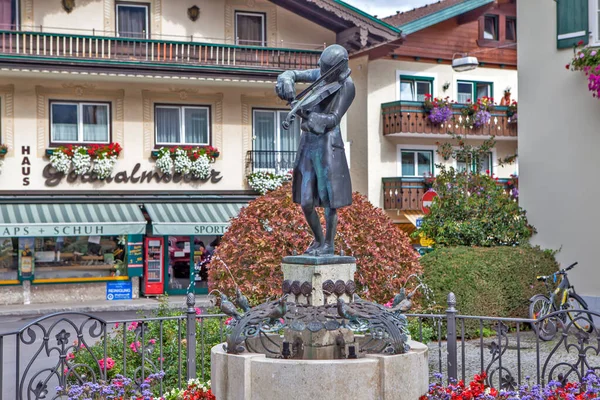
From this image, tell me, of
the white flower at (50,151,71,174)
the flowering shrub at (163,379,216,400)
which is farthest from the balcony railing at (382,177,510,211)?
the flowering shrub at (163,379,216,400)

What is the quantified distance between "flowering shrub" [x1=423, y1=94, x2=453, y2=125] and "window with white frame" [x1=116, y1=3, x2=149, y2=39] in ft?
31.5

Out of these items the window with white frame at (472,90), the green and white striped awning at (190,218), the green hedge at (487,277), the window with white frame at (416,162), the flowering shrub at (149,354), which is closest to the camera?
the flowering shrub at (149,354)

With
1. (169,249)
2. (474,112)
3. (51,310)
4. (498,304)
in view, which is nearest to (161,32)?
(169,249)

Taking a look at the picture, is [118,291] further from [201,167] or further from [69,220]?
[201,167]

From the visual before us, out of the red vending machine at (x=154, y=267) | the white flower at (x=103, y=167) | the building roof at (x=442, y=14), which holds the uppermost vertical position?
the building roof at (x=442, y=14)

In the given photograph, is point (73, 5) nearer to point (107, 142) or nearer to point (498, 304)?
point (107, 142)

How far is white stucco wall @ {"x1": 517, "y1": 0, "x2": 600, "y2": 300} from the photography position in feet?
54.1

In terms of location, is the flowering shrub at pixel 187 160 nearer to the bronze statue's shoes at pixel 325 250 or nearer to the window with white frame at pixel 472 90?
the window with white frame at pixel 472 90

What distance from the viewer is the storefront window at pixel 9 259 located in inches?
934

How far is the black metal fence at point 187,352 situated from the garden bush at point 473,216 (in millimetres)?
1972

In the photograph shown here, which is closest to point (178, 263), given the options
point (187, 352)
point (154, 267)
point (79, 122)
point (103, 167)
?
point (154, 267)

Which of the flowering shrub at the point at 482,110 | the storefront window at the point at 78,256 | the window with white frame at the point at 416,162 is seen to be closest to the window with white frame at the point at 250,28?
the window with white frame at the point at 416,162

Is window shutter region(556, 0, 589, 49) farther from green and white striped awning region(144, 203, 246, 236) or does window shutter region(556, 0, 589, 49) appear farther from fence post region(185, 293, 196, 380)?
fence post region(185, 293, 196, 380)

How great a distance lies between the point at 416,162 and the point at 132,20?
11.2 meters
